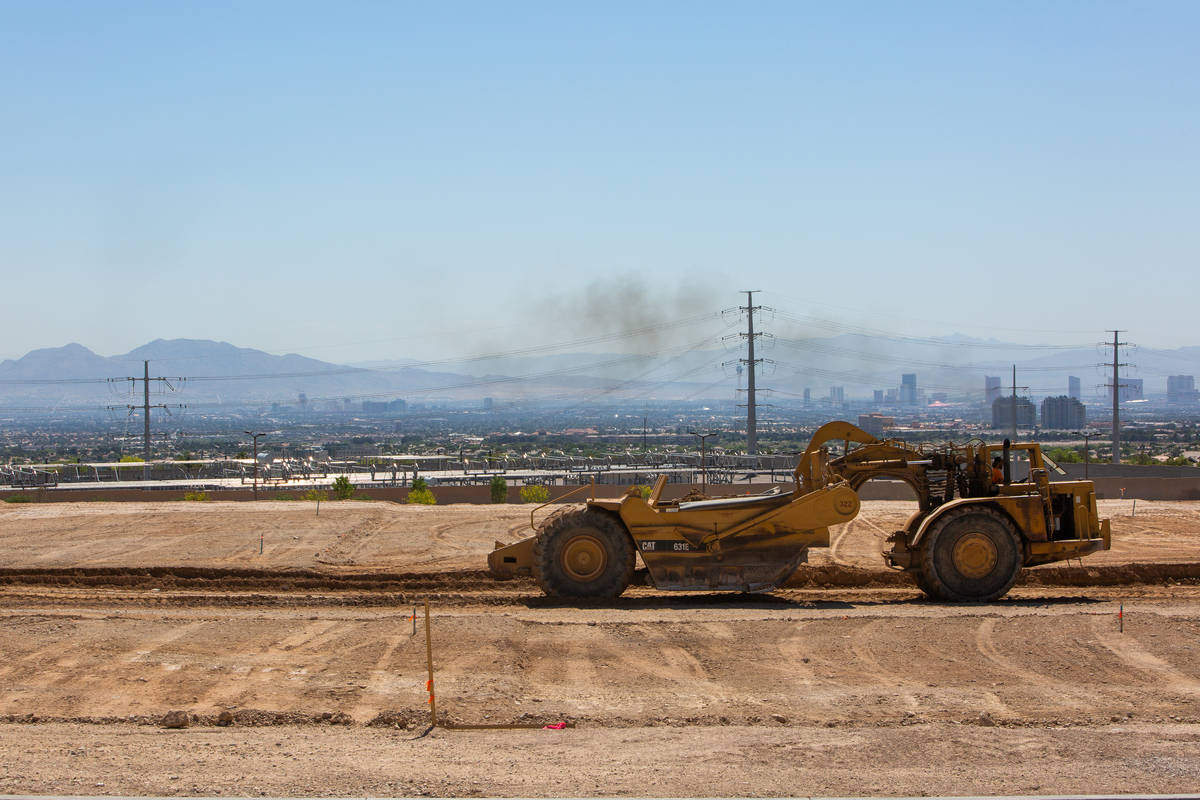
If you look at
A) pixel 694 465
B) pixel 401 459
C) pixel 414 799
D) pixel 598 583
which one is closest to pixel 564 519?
pixel 598 583

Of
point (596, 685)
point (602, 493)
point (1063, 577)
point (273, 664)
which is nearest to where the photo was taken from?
point (596, 685)

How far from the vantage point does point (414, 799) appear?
9.02 m

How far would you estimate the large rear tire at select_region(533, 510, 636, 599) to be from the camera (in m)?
17.8

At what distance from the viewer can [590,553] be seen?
17.8 metres

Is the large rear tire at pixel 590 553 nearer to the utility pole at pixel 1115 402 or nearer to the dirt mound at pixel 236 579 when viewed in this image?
the dirt mound at pixel 236 579

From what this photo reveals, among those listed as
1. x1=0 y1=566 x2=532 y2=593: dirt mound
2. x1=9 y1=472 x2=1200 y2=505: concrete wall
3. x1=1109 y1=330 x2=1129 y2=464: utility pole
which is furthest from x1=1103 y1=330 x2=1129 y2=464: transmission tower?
x1=0 y1=566 x2=532 y2=593: dirt mound

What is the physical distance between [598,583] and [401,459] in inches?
3220

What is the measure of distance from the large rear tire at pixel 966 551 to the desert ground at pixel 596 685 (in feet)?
1.66

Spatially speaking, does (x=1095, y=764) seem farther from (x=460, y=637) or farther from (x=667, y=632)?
(x=460, y=637)

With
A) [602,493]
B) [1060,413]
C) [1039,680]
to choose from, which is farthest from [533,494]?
[1060,413]

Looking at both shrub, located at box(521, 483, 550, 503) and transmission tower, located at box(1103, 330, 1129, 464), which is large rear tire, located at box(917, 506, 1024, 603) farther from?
transmission tower, located at box(1103, 330, 1129, 464)

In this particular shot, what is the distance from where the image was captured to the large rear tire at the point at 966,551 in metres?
17.3

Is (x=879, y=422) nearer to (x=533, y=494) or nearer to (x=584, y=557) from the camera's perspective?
(x=584, y=557)

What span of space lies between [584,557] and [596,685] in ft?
16.6
